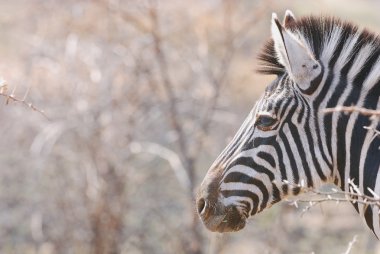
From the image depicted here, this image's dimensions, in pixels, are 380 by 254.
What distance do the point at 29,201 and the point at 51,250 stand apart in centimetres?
76

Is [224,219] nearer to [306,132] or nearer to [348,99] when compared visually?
[306,132]

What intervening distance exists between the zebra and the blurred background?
17.5ft

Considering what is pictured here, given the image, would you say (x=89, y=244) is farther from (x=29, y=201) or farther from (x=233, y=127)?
(x=233, y=127)

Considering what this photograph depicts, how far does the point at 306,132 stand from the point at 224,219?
0.69 m

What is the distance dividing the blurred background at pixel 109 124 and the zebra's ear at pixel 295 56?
217 inches

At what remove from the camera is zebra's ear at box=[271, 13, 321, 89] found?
511 centimetres

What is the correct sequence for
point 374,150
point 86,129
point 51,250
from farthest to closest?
point 51,250 < point 86,129 < point 374,150

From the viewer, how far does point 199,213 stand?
538cm

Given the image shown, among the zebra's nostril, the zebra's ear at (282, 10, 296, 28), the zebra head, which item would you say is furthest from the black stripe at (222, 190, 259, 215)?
the zebra's ear at (282, 10, 296, 28)

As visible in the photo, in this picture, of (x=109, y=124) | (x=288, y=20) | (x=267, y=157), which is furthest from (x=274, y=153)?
(x=109, y=124)

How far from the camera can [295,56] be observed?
5.14 meters

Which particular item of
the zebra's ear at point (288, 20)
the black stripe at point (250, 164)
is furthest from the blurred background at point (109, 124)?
the black stripe at point (250, 164)

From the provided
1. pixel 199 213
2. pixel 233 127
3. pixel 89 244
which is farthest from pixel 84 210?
pixel 199 213

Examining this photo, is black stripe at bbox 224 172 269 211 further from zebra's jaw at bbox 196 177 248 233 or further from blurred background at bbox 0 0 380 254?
blurred background at bbox 0 0 380 254
